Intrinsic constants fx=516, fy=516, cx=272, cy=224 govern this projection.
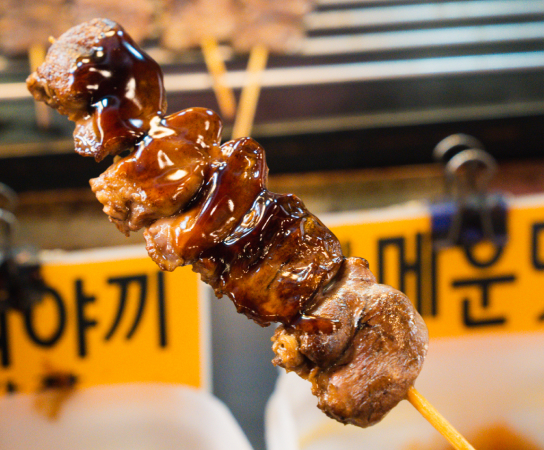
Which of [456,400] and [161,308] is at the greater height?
[161,308]

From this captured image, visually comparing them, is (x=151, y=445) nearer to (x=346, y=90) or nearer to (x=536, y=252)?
(x=536, y=252)

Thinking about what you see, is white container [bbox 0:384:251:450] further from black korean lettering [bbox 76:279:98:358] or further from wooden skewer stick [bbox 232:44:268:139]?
wooden skewer stick [bbox 232:44:268:139]

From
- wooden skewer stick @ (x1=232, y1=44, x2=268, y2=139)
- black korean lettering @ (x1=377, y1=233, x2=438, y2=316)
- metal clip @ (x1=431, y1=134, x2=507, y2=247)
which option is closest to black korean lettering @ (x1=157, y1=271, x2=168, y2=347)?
black korean lettering @ (x1=377, y1=233, x2=438, y2=316)

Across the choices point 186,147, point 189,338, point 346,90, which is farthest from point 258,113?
point 186,147

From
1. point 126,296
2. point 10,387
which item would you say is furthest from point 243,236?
point 10,387

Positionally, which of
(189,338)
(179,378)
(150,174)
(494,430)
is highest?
(150,174)

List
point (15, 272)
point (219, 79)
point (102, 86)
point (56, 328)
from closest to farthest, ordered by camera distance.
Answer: point (102, 86), point (15, 272), point (56, 328), point (219, 79)

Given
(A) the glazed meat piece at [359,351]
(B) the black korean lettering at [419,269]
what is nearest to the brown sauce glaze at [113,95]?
(A) the glazed meat piece at [359,351]

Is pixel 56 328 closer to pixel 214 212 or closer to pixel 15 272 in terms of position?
pixel 15 272
